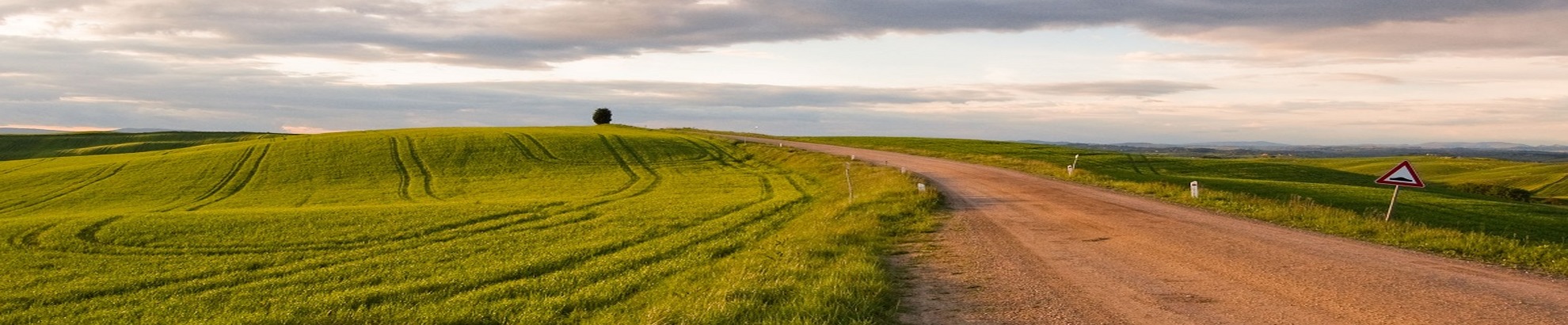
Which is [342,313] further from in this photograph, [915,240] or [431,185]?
[431,185]

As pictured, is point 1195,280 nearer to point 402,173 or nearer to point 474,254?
point 474,254

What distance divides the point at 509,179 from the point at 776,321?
43.8 m

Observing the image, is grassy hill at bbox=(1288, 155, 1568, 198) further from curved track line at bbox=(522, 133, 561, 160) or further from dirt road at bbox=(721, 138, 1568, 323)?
dirt road at bbox=(721, 138, 1568, 323)

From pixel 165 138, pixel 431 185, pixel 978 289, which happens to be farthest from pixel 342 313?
pixel 165 138

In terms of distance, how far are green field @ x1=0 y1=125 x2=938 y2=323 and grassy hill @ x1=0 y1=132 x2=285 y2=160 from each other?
2505 inches

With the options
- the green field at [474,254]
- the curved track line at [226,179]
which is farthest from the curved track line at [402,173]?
the curved track line at [226,179]

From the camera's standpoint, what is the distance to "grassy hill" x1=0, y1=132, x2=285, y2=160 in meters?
95.6

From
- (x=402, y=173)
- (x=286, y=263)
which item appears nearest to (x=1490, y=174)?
(x=402, y=173)

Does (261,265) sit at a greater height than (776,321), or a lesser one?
lesser

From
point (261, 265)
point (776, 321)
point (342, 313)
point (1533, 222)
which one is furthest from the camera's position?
point (1533, 222)

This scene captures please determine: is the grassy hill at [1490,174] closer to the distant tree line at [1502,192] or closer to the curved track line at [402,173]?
the distant tree line at [1502,192]

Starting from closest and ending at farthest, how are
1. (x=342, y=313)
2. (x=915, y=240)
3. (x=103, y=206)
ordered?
(x=342, y=313), (x=915, y=240), (x=103, y=206)

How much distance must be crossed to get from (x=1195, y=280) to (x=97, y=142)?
13302cm

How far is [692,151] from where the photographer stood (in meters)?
66.2
